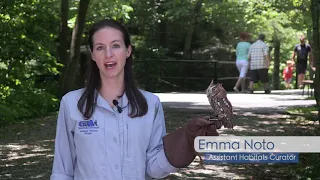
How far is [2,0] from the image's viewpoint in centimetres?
1305

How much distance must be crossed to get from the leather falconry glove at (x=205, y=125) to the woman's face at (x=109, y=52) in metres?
0.46

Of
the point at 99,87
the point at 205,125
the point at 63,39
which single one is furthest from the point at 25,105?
the point at 205,125

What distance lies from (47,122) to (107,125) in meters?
9.03

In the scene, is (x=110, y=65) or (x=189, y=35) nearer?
(x=110, y=65)

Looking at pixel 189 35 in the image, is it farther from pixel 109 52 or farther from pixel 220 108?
pixel 220 108

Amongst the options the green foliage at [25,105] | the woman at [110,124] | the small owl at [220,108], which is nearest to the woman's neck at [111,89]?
the woman at [110,124]

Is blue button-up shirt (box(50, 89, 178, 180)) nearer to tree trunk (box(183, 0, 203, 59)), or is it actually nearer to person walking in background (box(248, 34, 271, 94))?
person walking in background (box(248, 34, 271, 94))

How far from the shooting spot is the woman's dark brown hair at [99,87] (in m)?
2.61

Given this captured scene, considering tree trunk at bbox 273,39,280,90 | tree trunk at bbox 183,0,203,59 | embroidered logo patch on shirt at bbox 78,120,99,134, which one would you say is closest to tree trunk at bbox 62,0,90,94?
tree trunk at bbox 183,0,203,59

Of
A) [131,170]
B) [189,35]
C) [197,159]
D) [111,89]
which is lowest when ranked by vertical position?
[197,159]

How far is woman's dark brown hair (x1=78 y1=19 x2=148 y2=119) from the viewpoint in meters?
2.61

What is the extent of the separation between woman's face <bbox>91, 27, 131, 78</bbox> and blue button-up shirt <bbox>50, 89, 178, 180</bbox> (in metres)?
0.13

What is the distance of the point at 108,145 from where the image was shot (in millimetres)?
2533

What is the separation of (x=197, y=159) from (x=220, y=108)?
520 centimetres
